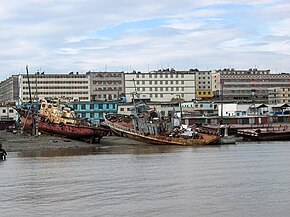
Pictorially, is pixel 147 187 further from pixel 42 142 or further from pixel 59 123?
pixel 59 123

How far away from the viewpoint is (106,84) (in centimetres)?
19538

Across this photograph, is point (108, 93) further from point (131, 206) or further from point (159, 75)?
point (131, 206)

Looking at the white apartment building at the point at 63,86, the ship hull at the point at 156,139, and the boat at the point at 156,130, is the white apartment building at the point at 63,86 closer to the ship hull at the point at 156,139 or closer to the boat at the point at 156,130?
the boat at the point at 156,130

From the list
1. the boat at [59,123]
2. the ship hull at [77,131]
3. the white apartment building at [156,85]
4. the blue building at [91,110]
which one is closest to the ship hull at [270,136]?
the boat at [59,123]

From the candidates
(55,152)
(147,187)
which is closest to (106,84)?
(55,152)

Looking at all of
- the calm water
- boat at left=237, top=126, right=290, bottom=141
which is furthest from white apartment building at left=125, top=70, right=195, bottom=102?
the calm water

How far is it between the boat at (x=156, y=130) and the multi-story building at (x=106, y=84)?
84.0 metres

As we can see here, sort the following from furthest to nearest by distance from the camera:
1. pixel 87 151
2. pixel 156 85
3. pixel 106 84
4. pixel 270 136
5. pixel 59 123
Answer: pixel 156 85, pixel 106 84, pixel 270 136, pixel 59 123, pixel 87 151

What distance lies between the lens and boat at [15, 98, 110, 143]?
335 feet

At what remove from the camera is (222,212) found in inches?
1353

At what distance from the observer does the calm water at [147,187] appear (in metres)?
35.8

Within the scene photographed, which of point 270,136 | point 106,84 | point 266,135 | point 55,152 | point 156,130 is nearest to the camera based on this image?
point 55,152

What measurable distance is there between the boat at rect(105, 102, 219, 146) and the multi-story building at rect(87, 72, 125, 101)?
275 feet

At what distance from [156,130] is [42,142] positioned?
1735cm
